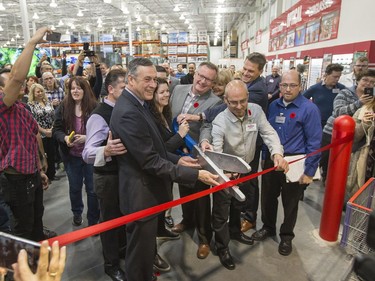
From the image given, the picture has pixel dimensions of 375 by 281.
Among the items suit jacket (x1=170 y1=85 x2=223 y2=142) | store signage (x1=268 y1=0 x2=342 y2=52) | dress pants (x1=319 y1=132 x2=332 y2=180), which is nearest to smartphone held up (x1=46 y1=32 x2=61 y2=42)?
suit jacket (x1=170 y1=85 x2=223 y2=142)

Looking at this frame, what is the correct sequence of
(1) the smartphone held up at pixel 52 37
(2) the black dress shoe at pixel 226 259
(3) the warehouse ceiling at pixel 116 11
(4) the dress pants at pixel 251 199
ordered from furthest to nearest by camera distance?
(3) the warehouse ceiling at pixel 116 11 → (4) the dress pants at pixel 251 199 → (2) the black dress shoe at pixel 226 259 → (1) the smartphone held up at pixel 52 37

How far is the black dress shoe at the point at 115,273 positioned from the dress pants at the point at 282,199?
154cm

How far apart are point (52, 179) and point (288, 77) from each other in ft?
13.1

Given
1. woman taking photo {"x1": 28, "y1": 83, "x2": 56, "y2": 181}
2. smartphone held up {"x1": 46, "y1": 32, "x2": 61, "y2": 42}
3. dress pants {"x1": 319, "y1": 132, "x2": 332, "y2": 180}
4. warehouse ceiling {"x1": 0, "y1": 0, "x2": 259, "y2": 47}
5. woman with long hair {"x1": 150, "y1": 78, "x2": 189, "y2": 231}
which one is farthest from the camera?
warehouse ceiling {"x1": 0, "y1": 0, "x2": 259, "y2": 47}

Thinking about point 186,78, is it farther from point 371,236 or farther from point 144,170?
point 371,236

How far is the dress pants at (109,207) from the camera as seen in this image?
2.28 metres

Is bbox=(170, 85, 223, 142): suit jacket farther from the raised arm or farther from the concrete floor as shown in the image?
the raised arm

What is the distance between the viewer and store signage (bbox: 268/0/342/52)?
5945 mm

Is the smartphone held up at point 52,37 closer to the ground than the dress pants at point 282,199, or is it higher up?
higher up

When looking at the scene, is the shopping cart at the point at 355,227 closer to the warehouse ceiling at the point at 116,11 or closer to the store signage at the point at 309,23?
the store signage at the point at 309,23

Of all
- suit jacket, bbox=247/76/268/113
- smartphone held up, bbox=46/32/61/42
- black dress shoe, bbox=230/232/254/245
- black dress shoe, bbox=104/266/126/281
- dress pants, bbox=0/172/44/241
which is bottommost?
black dress shoe, bbox=230/232/254/245

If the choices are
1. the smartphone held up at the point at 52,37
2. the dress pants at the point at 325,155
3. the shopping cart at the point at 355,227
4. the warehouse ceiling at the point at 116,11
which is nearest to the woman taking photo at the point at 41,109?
the smartphone held up at the point at 52,37

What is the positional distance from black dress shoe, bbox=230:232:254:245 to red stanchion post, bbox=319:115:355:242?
778 mm

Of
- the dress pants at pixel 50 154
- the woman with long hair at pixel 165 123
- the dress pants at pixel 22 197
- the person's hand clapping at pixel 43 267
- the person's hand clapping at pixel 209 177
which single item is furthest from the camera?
the dress pants at pixel 50 154
